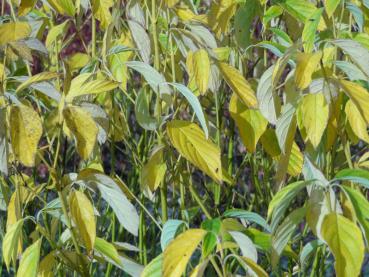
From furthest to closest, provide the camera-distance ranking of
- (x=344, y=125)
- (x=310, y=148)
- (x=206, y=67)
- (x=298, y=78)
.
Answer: (x=344, y=125) → (x=310, y=148) → (x=206, y=67) → (x=298, y=78)

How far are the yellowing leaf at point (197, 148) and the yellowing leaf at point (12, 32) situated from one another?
0.25 meters

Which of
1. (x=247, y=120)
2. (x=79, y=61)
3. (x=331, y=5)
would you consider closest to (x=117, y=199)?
(x=247, y=120)

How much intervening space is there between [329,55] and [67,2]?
0.41 meters

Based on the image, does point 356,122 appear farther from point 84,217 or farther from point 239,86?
point 84,217

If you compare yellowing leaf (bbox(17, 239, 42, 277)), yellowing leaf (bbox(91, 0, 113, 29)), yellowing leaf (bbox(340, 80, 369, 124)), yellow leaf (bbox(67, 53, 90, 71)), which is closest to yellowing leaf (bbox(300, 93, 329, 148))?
yellowing leaf (bbox(340, 80, 369, 124))

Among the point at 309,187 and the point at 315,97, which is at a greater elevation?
the point at 315,97

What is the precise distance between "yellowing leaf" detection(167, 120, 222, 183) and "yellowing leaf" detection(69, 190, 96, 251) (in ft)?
0.45

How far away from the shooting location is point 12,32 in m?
1.22

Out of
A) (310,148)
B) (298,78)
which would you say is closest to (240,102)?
(310,148)

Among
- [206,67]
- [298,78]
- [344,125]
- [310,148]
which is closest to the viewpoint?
[298,78]

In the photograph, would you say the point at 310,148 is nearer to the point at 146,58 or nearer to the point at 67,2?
the point at 146,58

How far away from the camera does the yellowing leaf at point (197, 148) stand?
1112 mm

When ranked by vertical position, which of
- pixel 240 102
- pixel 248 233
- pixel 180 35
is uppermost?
pixel 180 35

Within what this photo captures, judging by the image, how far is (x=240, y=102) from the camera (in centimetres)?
129
